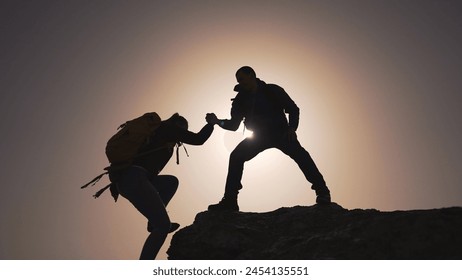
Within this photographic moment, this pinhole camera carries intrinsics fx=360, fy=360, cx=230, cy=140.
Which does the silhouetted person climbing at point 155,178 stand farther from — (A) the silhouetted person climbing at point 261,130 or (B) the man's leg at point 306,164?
(B) the man's leg at point 306,164

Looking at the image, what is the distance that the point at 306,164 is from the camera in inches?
298

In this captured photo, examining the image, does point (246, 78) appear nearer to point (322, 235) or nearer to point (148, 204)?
point (148, 204)

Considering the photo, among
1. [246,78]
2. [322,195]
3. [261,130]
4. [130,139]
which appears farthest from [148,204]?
[322,195]

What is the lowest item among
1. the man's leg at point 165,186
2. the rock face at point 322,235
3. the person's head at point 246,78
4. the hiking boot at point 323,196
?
the rock face at point 322,235

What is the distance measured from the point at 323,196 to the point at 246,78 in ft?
9.71

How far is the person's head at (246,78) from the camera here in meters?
7.54

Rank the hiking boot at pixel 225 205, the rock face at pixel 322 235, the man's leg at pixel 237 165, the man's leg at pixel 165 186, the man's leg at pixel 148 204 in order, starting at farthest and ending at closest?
1. the hiking boot at pixel 225 205
2. the man's leg at pixel 237 165
3. the man's leg at pixel 165 186
4. the man's leg at pixel 148 204
5. the rock face at pixel 322 235

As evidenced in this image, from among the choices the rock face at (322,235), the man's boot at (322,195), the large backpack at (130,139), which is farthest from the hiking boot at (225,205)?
the large backpack at (130,139)

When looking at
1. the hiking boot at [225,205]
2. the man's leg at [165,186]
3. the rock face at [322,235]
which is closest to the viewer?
the rock face at [322,235]

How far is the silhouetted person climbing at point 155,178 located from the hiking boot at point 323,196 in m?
2.67

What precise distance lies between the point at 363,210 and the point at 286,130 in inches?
86.3

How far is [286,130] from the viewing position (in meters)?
7.61
